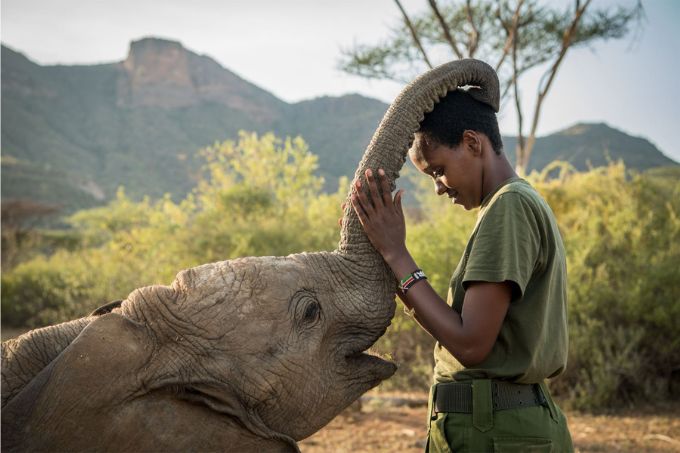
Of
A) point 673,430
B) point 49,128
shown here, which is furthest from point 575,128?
point 673,430

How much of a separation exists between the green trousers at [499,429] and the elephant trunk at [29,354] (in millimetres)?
1333

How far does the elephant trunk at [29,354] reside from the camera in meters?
2.13

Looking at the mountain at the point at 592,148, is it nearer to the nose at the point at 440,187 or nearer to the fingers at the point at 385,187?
the nose at the point at 440,187

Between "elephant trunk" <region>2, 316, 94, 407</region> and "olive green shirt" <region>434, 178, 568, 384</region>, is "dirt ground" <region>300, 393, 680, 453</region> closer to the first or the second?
"olive green shirt" <region>434, 178, 568, 384</region>

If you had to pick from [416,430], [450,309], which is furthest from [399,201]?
[416,430]

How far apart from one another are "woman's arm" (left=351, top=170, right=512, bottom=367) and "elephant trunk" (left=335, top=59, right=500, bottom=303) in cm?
13

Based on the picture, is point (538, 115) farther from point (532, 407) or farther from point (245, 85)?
point (245, 85)

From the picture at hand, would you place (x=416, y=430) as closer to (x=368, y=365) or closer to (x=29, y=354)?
(x=368, y=365)

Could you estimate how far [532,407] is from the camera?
2324 mm

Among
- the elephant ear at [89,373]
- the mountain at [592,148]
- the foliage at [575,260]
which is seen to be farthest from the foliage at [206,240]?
the mountain at [592,148]

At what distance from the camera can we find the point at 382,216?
2.52 meters

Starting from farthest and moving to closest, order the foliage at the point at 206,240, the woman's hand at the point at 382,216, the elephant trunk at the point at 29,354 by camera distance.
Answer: the foliage at the point at 206,240, the woman's hand at the point at 382,216, the elephant trunk at the point at 29,354

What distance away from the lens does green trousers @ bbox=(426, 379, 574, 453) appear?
228cm

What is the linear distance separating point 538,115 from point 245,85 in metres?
103
